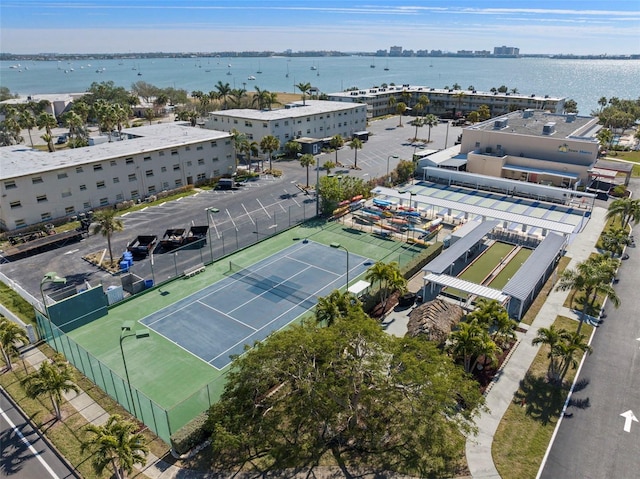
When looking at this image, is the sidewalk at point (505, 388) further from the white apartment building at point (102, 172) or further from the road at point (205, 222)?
the white apartment building at point (102, 172)

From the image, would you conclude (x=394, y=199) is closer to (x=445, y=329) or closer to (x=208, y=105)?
(x=445, y=329)

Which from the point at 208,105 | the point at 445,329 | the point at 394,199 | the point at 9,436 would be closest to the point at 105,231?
the point at 9,436

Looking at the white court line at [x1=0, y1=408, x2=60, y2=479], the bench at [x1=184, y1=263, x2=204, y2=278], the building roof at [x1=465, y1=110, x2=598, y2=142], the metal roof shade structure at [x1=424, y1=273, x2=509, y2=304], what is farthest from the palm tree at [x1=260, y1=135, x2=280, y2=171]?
the white court line at [x1=0, y1=408, x2=60, y2=479]

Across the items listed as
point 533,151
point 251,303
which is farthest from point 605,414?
point 533,151

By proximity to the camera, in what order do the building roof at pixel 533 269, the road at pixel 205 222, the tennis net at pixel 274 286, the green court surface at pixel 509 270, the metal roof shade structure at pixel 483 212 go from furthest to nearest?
the metal roof shade structure at pixel 483 212
the road at pixel 205 222
the green court surface at pixel 509 270
the tennis net at pixel 274 286
the building roof at pixel 533 269

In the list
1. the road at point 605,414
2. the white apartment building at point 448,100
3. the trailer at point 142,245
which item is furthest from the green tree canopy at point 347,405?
the white apartment building at point 448,100

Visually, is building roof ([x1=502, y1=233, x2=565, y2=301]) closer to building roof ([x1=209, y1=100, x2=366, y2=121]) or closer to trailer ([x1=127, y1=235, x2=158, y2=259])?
trailer ([x1=127, y1=235, x2=158, y2=259])
